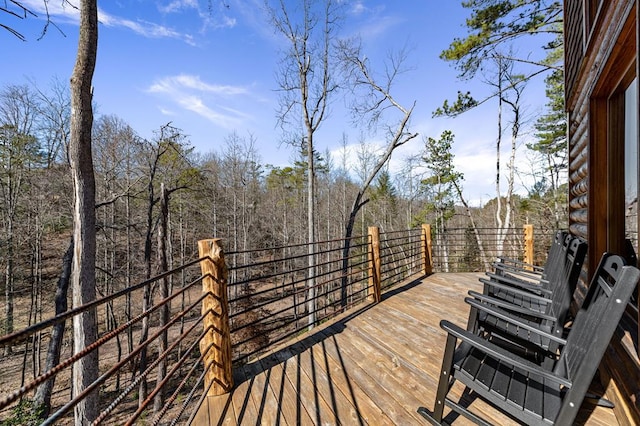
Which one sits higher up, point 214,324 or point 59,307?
point 214,324

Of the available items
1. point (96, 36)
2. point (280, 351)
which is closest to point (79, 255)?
point (96, 36)

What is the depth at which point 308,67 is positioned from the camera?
28.7ft

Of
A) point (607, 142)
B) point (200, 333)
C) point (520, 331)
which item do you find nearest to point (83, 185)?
point (200, 333)

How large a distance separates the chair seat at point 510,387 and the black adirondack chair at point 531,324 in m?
0.24

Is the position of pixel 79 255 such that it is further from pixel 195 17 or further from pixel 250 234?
pixel 250 234

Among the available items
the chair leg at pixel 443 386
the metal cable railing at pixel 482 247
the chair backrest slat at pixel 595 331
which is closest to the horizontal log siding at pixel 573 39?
the chair backrest slat at pixel 595 331

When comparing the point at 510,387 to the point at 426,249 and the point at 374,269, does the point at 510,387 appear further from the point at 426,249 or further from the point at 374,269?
the point at 426,249

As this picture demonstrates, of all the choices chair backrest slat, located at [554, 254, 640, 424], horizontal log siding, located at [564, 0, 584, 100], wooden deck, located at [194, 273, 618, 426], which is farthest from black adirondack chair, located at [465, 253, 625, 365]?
horizontal log siding, located at [564, 0, 584, 100]

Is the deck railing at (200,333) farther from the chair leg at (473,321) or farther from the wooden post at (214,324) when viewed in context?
the chair leg at (473,321)

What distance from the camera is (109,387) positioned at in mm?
10430

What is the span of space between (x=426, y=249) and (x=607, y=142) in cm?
328

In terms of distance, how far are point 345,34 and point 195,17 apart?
4.58 metres

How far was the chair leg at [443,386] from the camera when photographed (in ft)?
4.59

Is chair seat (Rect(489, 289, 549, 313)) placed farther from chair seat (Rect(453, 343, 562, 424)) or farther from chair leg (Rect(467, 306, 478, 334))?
chair seat (Rect(453, 343, 562, 424))
